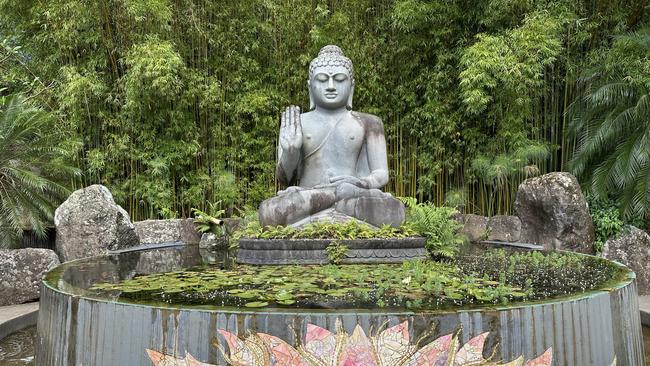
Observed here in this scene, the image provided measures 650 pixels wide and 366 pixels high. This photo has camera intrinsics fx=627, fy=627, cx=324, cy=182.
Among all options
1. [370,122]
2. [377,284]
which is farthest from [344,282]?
[370,122]

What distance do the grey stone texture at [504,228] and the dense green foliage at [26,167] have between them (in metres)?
6.12

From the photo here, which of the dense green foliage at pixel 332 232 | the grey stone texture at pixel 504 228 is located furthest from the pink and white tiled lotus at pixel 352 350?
the grey stone texture at pixel 504 228

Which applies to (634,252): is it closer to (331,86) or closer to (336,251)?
(331,86)

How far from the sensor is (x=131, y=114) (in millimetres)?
9570

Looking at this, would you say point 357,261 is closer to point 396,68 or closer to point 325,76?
point 325,76

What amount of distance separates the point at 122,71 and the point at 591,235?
738 centimetres

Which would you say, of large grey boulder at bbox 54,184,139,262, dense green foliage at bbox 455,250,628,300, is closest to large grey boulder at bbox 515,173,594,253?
dense green foliage at bbox 455,250,628,300

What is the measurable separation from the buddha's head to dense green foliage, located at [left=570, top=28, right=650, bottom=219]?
167 inches

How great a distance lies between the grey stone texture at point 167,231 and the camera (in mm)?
8766

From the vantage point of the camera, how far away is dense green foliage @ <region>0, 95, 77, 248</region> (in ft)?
29.1

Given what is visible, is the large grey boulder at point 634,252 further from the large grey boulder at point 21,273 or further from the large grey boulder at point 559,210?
the large grey boulder at point 21,273

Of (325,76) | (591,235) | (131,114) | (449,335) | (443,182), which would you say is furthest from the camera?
(443,182)

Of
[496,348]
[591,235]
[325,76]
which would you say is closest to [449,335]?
[496,348]

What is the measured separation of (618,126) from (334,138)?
4.71 meters
